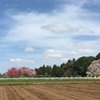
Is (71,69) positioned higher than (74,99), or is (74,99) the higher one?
(71,69)

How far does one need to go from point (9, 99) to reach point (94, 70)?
334 ft

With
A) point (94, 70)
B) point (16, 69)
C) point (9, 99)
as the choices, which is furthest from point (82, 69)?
point (9, 99)

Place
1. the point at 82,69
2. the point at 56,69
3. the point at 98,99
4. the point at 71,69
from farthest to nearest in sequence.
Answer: the point at 56,69 < the point at 71,69 < the point at 82,69 < the point at 98,99

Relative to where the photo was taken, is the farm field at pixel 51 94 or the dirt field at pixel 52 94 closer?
the dirt field at pixel 52 94

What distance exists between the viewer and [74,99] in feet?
92.6

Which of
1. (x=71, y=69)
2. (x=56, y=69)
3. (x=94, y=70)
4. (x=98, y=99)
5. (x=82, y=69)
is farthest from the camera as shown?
(x=56, y=69)

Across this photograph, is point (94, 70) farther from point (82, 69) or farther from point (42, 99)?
point (42, 99)

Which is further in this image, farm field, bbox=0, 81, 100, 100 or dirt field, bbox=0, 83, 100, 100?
farm field, bbox=0, 81, 100, 100

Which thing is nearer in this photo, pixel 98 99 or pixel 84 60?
pixel 98 99

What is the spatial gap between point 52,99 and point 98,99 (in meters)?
4.07

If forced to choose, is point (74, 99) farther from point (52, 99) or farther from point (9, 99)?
point (9, 99)

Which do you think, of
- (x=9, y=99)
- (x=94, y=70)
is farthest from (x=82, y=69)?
(x=9, y=99)

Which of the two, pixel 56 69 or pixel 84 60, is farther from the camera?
pixel 56 69

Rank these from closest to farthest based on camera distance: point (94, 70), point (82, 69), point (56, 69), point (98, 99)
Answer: point (98, 99) < point (94, 70) < point (82, 69) < point (56, 69)
